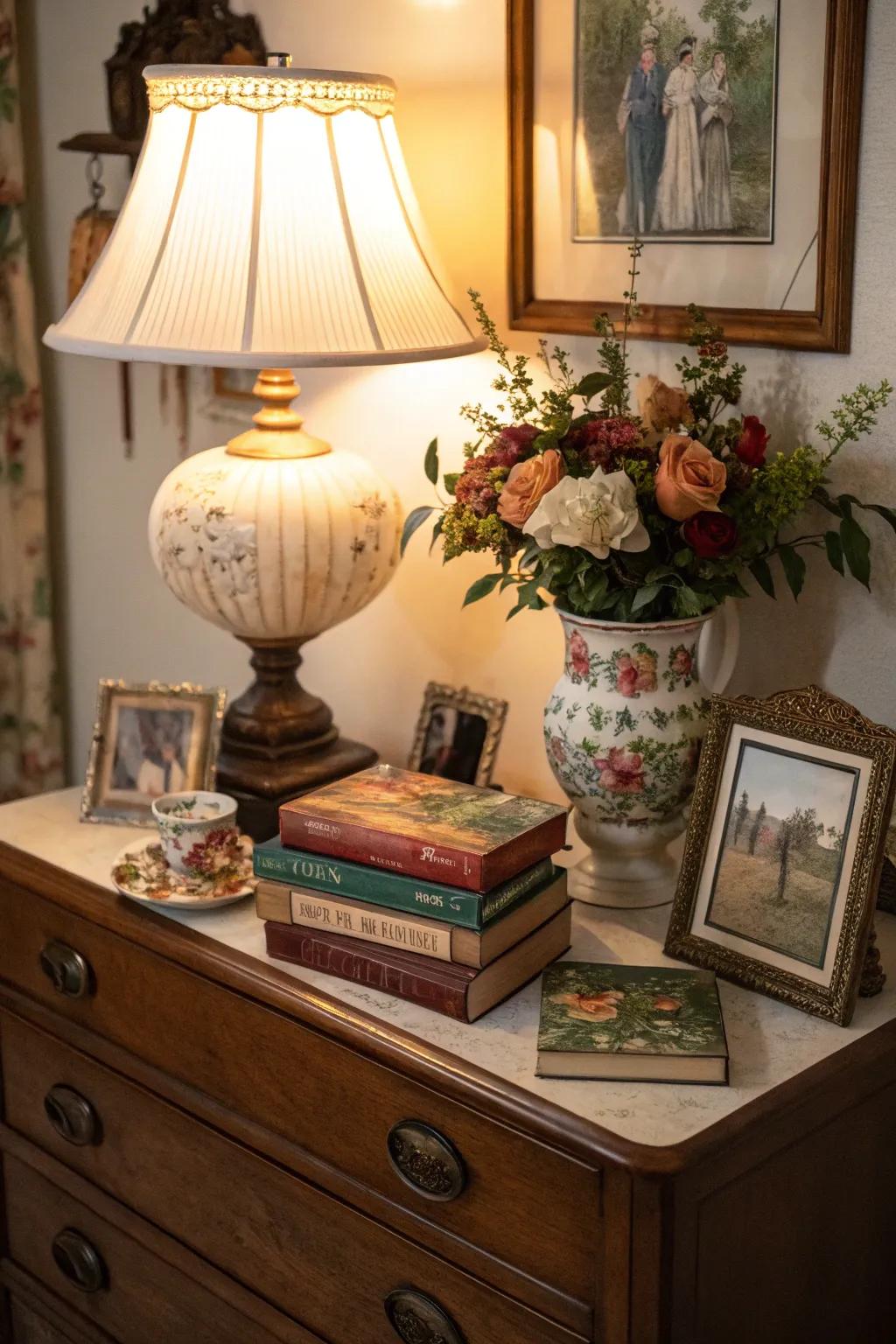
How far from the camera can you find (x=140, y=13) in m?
2.04

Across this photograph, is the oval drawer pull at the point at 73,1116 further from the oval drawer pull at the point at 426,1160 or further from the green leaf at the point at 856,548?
the green leaf at the point at 856,548

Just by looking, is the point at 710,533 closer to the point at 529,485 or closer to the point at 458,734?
the point at 529,485

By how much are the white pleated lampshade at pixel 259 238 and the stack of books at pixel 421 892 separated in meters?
0.43

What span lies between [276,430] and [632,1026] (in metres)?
0.76

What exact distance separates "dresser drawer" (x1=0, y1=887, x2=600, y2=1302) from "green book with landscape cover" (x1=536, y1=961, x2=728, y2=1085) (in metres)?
0.07

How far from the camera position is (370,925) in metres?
1.26

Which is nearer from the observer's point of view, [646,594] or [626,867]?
[646,594]

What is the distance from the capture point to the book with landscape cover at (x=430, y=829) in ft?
3.99

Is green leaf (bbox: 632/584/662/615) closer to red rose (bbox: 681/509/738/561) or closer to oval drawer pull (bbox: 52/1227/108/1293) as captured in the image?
red rose (bbox: 681/509/738/561)

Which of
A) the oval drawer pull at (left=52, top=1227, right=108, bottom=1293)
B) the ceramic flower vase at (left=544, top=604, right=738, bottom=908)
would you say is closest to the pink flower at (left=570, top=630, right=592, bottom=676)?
the ceramic flower vase at (left=544, top=604, right=738, bottom=908)

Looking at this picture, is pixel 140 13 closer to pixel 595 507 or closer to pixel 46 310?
pixel 46 310

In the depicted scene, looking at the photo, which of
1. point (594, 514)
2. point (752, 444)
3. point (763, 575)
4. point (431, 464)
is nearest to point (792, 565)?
point (763, 575)

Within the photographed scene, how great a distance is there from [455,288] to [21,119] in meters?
0.97

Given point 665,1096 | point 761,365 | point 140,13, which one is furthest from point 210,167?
point 665,1096
